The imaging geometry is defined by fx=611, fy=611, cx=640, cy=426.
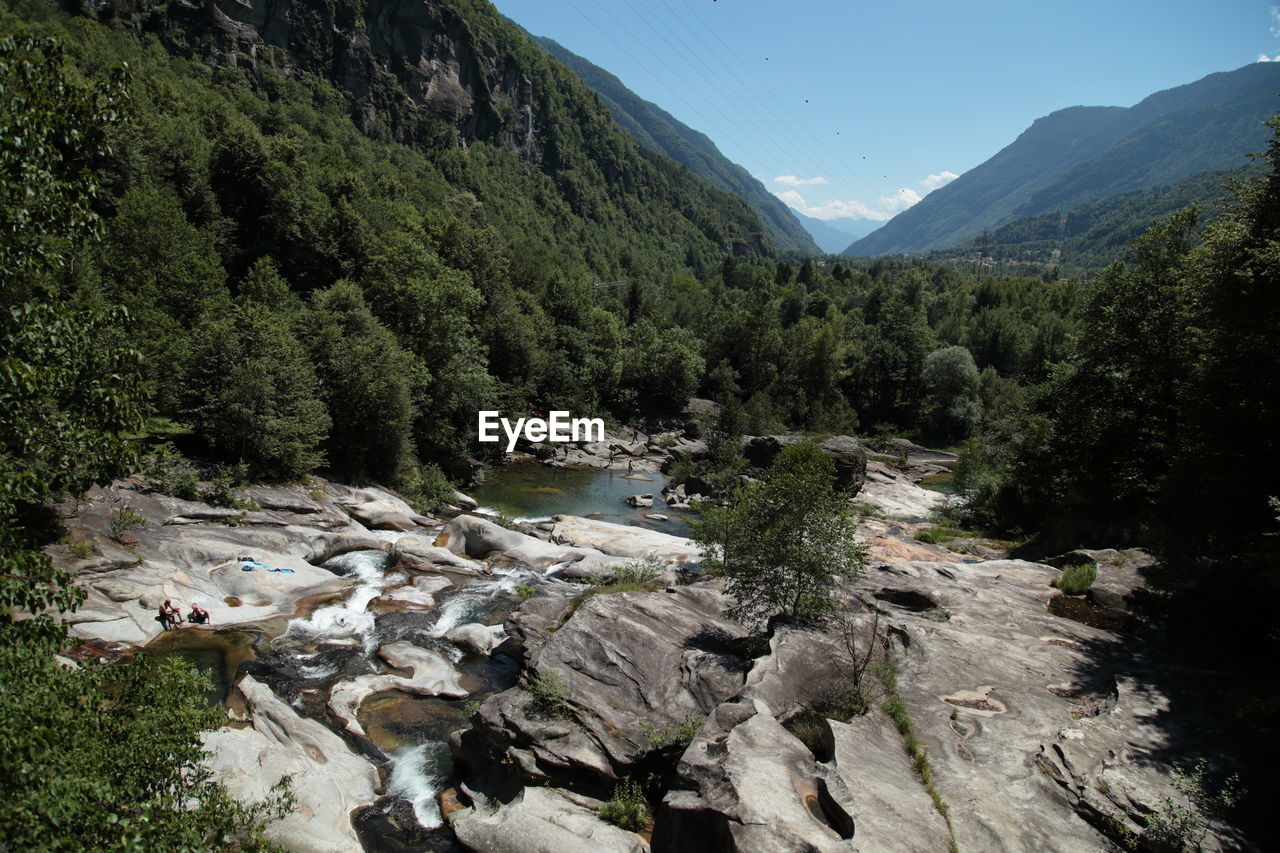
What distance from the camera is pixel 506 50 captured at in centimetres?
16138

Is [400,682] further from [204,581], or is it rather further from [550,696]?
[204,581]

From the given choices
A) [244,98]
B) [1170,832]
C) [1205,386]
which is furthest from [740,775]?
[244,98]

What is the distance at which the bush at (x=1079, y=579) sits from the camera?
2069 centimetres

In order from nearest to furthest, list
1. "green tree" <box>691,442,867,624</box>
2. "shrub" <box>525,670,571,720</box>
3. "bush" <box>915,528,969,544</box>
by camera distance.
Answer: "shrub" <box>525,670,571,720</box>, "green tree" <box>691,442,867,624</box>, "bush" <box>915,528,969,544</box>

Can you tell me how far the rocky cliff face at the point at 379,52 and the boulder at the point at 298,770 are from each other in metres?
120

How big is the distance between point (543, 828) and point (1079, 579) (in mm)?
19160

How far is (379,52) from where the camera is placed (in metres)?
124

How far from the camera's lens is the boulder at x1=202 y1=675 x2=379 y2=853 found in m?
12.2

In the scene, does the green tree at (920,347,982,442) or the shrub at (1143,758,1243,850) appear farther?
the green tree at (920,347,982,442)

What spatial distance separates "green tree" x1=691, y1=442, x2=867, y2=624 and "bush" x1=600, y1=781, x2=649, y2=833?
616 centimetres

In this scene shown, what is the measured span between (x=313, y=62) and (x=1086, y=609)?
142048 millimetres

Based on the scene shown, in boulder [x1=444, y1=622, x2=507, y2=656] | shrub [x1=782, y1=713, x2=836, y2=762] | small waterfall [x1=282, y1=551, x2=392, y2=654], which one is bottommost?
boulder [x1=444, y1=622, x2=507, y2=656]

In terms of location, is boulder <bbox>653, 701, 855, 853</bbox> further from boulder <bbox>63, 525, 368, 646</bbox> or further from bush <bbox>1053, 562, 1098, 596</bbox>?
boulder <bbox>63, 525, 368, 646</bbox>

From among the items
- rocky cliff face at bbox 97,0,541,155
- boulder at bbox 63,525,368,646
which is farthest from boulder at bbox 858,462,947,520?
rocky cliff face at bbox 97,0,541,155
